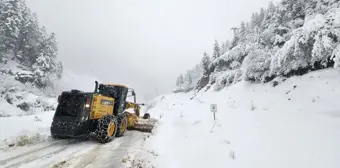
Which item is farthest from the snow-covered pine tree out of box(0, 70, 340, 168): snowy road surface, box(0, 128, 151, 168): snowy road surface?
box(0, 128, 151, 168): snowy road surface

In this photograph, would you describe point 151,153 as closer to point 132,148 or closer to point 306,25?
point 132,148

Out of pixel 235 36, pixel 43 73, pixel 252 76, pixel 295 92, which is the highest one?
pixel 235 36

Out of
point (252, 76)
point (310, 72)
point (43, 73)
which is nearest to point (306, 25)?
point (310, 72)

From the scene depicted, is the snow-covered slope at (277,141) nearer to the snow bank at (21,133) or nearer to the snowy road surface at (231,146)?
the snowy road surface at (231,146)

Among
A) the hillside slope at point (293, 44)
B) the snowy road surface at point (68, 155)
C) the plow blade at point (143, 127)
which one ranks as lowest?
the snowy road surface at point (68, 155)

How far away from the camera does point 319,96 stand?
35.3ft

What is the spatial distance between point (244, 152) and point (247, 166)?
0.98 metres

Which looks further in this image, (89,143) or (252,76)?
(252,76)

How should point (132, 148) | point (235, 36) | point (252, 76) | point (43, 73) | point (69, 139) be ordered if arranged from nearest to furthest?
point (132, 148), point (69, 139), point (252, 76), point (43, 73), point (235, 36)

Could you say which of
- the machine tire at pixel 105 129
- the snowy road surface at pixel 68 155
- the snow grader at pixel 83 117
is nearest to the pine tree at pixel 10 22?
the snow grader at pixel 83 117

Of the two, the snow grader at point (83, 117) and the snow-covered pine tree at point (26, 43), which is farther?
the snow-covered pine tree at point (26, 43)

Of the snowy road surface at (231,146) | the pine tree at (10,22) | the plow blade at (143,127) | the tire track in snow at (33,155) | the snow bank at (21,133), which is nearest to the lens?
the snowy road surface at (231,146)

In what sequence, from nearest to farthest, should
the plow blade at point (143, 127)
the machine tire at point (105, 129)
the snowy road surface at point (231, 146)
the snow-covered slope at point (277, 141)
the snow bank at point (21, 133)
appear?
the snow-covered slope at point (277, 141)
the snowy road surface at point (231, 146)
the snow bank at point (21, 133)
the machine tire at point (105, 129)
the plow blade at point (143, 127)

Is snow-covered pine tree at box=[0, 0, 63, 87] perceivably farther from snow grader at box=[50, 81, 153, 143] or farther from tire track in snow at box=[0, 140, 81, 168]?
tire track in snow at box=[0, 140, 81, 168]
